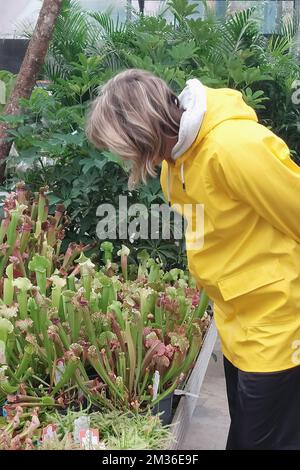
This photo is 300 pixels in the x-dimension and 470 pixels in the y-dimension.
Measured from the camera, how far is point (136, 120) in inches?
78.4

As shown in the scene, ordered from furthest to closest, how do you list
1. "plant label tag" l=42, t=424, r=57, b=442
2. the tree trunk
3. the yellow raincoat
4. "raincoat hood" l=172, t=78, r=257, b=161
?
1. the tree trunk
2. "plant label tag" l=42, t=424, r=57, b=442
3. "raincoat hood" l=172, t=78, r=257, b=161
4. the yellow raincoat

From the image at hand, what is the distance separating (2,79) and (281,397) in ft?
11.2

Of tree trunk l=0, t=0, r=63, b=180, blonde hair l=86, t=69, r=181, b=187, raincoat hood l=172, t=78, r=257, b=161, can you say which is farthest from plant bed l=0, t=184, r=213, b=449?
tree trunk l=0, t=0, r=63, b=180

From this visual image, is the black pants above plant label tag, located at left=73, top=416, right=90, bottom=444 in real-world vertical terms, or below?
above

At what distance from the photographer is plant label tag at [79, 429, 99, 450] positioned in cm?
206

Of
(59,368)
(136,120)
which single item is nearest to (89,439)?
(59,368)

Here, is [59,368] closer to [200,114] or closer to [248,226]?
[248,226]

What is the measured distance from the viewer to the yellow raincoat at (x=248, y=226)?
1.88 metres

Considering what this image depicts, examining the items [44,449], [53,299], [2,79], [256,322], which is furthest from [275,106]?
[44,449]

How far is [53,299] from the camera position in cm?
265

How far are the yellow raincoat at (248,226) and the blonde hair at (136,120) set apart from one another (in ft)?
0.33

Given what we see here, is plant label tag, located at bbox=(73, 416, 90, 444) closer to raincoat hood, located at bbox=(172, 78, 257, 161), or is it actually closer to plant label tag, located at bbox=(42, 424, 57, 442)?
plant label tag, located at bbox=(42, 424, 57, 442)

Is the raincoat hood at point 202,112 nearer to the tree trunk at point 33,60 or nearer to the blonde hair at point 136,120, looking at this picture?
the blonde hair at point 136,120

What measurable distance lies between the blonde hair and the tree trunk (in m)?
2.27
